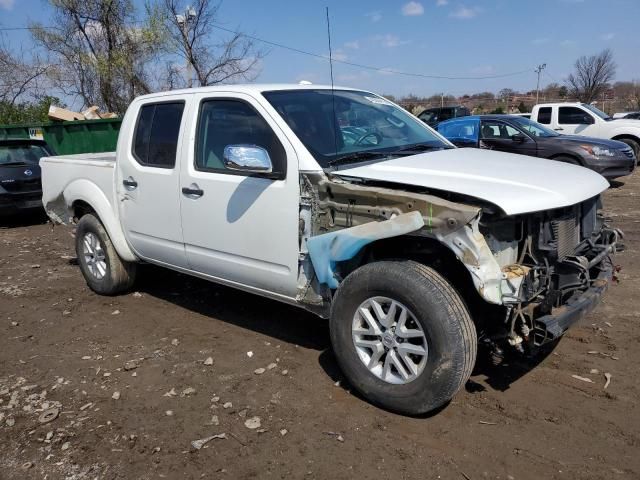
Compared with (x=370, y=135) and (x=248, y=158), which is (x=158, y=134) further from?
(x=370, y=135)

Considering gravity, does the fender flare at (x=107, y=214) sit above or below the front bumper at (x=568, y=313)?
above

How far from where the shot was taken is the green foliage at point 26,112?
20.8 m

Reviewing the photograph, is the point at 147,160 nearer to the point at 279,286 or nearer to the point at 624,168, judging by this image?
the point at 279,286

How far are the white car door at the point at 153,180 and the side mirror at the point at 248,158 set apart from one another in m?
1.02

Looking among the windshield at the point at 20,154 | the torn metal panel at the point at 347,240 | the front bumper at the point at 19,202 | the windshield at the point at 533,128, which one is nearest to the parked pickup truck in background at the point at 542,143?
the windshield at the point at 533,128

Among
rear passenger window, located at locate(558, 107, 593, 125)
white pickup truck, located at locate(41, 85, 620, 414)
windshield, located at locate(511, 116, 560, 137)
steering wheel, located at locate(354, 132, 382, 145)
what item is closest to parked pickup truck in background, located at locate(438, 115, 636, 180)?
windshield, located at locate(511, 116, 560, 137)

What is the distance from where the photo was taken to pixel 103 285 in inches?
222

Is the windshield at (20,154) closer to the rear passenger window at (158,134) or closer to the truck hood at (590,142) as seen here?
the rear passenger window at (158,134)

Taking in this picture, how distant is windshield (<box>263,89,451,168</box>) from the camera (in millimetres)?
3730

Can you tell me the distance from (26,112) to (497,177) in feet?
74.2

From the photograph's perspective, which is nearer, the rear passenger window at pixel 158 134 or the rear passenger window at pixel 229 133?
the rear passenger window at pixel 229 133

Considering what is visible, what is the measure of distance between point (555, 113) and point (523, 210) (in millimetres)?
13949

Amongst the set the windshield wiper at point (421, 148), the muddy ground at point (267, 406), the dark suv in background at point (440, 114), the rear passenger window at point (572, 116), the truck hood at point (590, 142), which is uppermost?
the dark suv in background at point (440, 114)

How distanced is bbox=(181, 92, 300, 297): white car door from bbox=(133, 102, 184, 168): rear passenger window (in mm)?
251
